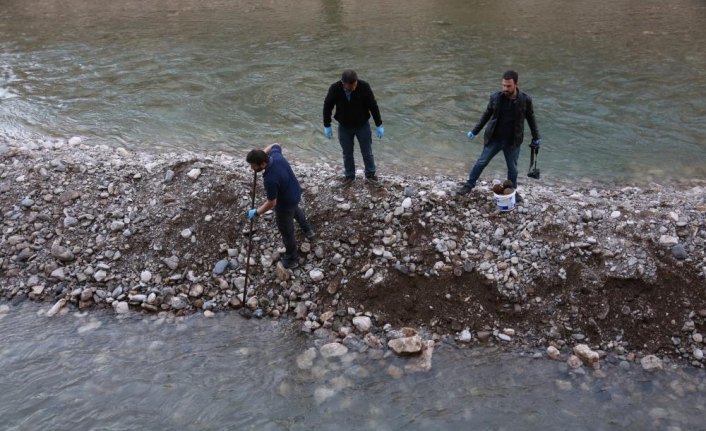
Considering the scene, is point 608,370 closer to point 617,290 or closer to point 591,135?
point 617,290

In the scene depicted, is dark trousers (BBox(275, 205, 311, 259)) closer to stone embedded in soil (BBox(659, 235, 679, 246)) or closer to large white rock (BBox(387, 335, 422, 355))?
large white rock (BBox(387, 335, 422, 355))

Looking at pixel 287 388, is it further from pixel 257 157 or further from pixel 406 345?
pixel 257 157

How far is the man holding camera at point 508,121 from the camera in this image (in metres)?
7.72

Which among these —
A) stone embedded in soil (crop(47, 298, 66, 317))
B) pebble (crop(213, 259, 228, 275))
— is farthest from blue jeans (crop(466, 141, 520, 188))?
stone embedded in soil (crop(47, 298, 66, 317))

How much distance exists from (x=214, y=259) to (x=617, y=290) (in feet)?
19.9

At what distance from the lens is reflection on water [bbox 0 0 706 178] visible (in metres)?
12.2

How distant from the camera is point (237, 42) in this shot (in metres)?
20.1

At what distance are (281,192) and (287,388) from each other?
265cm

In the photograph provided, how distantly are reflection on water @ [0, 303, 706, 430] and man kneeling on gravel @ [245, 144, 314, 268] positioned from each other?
133cm

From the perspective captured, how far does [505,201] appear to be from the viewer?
833 centimetres

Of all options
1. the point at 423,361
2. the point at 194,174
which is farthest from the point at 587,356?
the point at 194,174

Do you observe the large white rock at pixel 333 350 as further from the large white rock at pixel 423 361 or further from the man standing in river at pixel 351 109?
the man standing in river at pixel 351 109

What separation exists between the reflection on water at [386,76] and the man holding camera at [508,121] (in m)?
2.89

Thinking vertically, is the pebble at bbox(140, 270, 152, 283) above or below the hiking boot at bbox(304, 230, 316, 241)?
below
